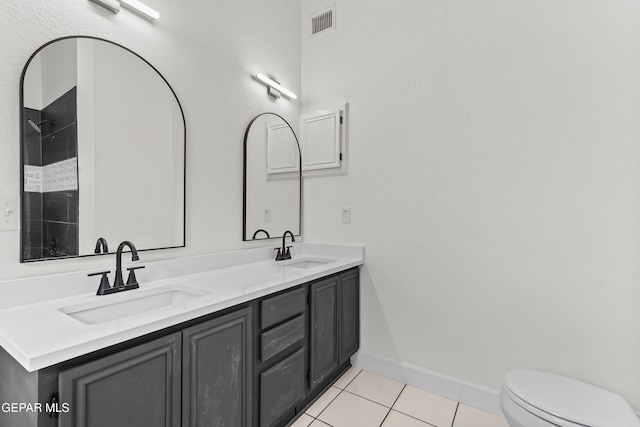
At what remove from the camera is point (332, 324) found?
78.3 inches

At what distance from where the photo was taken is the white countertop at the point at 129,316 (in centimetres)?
81

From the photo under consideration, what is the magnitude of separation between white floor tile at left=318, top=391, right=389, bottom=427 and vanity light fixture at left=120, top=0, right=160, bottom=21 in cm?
236

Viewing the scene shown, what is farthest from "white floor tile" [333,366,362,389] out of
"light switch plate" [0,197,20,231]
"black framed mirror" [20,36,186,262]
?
"light switch plate" [0,197,20,231]

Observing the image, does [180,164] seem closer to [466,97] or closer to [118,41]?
[118,41]

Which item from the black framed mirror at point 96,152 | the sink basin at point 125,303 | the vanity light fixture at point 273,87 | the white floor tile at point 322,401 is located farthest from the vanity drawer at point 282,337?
the vanity light fixture at point 273,87

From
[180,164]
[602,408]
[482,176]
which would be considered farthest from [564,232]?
[180,164]

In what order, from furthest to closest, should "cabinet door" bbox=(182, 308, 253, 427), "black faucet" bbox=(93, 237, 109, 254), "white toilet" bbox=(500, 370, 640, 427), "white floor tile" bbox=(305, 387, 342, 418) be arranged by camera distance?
"white floor tile" bbox=(305, 387, 342, 418) < "black faucet" bbox=(93, 237, 109, 254) < "white toilet" bbox=(500, 370, 640, 427) < "cabinet door" bbox=(182, 308, 253, 427)

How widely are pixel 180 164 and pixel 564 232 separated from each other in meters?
2.16

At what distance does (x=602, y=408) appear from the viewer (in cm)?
131

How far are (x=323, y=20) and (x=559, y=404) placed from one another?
293 cm

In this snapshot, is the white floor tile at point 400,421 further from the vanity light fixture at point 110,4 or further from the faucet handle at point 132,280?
the vanity light fixture at point 110,4


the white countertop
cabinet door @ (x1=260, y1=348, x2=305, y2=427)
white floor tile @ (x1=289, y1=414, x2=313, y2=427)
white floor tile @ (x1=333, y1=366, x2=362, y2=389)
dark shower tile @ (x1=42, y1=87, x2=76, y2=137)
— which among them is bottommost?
white floor tile @ (x1=333, y1=366, x2=362, y2=389)

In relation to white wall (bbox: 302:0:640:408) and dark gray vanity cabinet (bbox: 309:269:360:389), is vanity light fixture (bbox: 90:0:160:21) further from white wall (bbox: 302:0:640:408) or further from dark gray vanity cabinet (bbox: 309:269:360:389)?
dark gray vanity cabinet (bbox: 309:269:360:389)

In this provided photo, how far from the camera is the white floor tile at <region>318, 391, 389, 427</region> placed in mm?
1694
